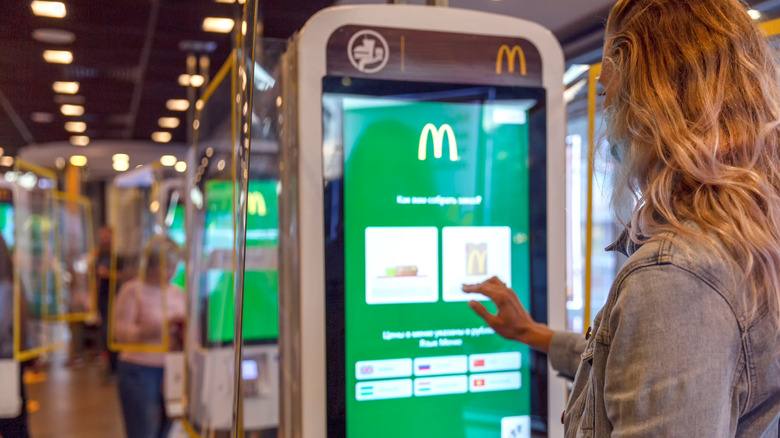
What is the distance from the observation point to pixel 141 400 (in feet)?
11.9

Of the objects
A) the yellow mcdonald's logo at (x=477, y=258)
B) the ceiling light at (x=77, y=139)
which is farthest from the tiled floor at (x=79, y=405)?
the yellow mcdonald's logo at (x=477, y=258)

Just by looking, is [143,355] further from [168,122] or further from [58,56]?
[168,122]

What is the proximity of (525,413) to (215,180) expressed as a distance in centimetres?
178

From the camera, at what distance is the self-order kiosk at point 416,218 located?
1566 millimetres

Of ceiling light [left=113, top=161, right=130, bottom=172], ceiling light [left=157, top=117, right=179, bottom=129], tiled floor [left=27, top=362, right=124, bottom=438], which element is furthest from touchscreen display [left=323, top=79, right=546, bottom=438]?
ceiling light [left=113, top=161, right=130, bottom=172]

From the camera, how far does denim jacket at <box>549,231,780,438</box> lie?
77cm

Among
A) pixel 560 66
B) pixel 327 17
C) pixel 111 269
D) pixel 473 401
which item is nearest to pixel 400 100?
pixel 327 17

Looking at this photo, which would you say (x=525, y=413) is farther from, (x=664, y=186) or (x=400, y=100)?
(x=664, y=186)

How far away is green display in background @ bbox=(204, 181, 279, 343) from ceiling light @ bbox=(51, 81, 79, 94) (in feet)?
1.88

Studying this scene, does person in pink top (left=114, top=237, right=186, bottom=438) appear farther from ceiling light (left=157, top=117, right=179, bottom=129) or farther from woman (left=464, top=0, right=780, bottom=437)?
woman (left=464, top=0, right=780, bottom=437)

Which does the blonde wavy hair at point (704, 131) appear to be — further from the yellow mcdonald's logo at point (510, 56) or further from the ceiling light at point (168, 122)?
the ceiling light at point (168, 122)

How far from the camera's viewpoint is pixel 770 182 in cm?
84

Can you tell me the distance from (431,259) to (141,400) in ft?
8.43

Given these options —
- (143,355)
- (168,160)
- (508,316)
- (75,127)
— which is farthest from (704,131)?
(168,160)
